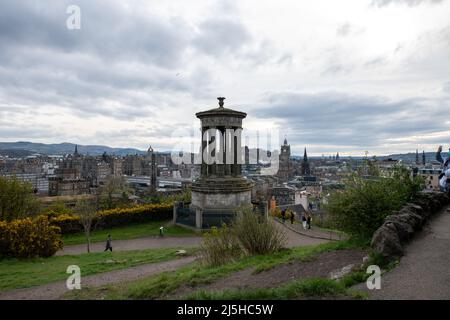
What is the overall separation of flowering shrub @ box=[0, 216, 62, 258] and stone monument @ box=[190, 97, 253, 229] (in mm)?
8365

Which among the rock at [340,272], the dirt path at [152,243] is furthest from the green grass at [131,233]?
the rock at [340,272]

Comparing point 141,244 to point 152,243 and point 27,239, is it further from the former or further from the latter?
point 27,239

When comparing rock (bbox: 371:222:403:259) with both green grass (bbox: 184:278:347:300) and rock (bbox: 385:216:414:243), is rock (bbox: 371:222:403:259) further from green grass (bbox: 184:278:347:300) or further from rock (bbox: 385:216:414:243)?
green grass (bbox: 184:278:347:300)

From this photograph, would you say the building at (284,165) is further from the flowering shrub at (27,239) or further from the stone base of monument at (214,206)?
the flowering shrub at (27,239)

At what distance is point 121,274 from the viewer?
36.8ft

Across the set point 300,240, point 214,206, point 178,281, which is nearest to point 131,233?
point 214,206

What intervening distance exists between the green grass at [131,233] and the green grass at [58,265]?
15.9 feet

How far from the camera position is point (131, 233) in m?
21.3

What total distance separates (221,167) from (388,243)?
52.7 ft

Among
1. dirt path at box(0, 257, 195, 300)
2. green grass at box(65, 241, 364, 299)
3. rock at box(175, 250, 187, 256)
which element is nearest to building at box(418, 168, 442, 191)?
green grass at box(65, 241, 364, 299)

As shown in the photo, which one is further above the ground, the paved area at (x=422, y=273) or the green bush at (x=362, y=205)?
the green bush at (x=362, y=205)

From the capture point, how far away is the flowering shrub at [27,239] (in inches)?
584
